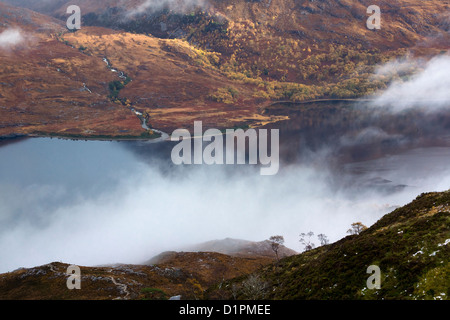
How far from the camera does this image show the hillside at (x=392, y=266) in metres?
22.0

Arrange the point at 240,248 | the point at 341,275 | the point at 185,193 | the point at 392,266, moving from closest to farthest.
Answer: the point at 392,266, the point at 341,275, the point at 240,248, the point at 185,193

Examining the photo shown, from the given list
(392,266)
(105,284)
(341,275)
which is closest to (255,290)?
(341,275)

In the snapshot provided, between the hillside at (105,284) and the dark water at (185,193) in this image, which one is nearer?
the hillside at (105,284)

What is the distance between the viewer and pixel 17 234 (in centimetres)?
10344

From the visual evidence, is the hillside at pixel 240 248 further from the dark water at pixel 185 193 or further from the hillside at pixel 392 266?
the hillside at pixel 392 266

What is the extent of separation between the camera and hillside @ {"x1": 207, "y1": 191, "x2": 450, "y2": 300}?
22.0 metres

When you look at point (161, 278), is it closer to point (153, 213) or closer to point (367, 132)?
point (153, 213)

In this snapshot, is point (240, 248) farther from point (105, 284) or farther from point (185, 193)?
point (105, 284)

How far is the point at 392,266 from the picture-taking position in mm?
24938

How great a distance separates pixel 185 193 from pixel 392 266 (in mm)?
105902

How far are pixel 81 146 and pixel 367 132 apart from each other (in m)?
162

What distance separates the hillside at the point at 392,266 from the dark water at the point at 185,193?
62299 millimetres

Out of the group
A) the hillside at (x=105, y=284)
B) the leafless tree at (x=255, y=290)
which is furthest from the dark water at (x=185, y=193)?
the leafless tree at (x=255, y=290)
